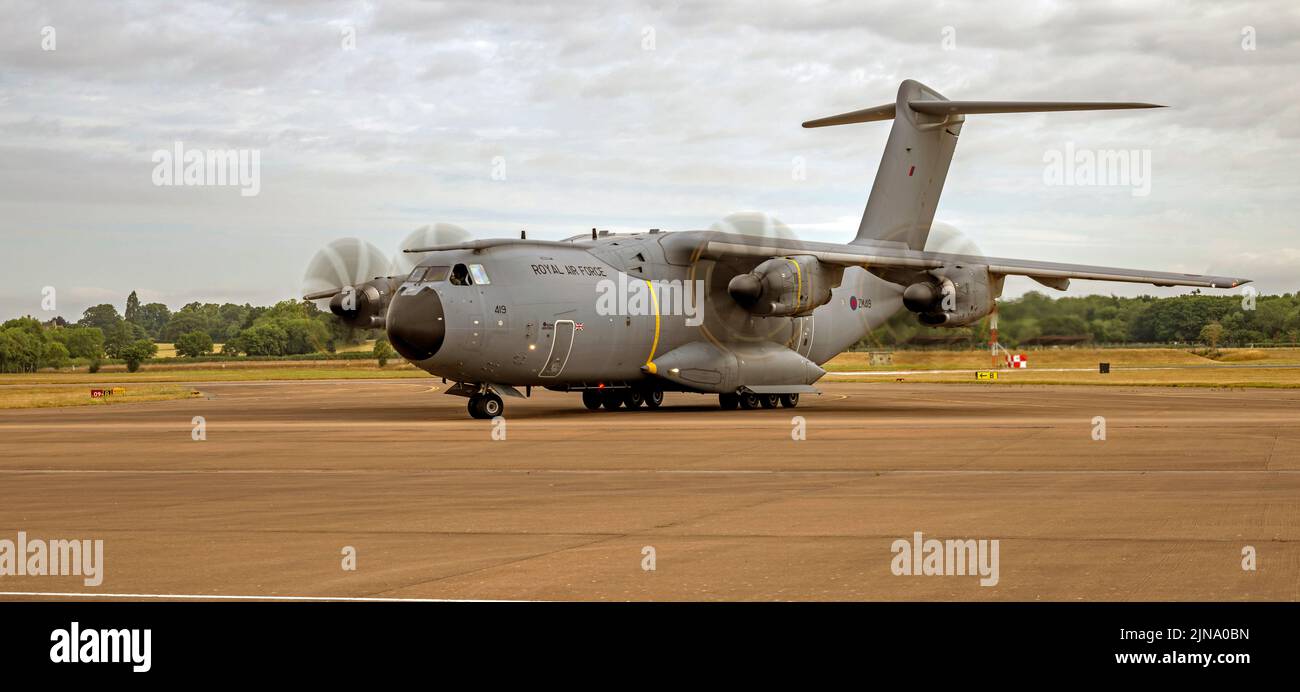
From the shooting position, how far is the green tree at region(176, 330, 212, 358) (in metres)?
114

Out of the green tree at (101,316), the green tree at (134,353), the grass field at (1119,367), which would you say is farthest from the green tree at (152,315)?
the grass field at (1119,367)

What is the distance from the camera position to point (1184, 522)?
11.6m

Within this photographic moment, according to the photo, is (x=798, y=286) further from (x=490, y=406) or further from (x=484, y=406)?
(x=484, y=406)

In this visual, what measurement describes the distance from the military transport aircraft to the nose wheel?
35mm

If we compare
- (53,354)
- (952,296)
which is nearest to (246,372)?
(53,354)

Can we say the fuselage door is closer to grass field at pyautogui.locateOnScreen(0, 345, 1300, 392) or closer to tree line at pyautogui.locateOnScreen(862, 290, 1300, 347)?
tree line at pyautogui.locateOnScreen(862, 290, 1300, 347)

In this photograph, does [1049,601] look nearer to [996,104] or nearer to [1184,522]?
[1184,522]

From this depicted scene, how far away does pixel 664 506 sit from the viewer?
13.4 meters

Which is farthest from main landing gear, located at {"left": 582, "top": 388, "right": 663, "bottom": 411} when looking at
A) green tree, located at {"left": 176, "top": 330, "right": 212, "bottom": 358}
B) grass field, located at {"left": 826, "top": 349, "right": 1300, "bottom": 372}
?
green tree, located at {"left": 176, "top": 330, "right": 212, "bottom": 358}

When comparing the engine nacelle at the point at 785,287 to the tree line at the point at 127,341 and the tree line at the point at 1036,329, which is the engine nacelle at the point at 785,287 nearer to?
the tree line at the point at 1036,329

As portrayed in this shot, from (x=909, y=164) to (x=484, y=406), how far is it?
1653 centimetres

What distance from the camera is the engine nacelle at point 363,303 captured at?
3481 centimetres

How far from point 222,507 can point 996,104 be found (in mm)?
28959

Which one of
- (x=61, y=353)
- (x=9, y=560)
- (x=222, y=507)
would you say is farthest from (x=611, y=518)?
(x=61, y=353)
